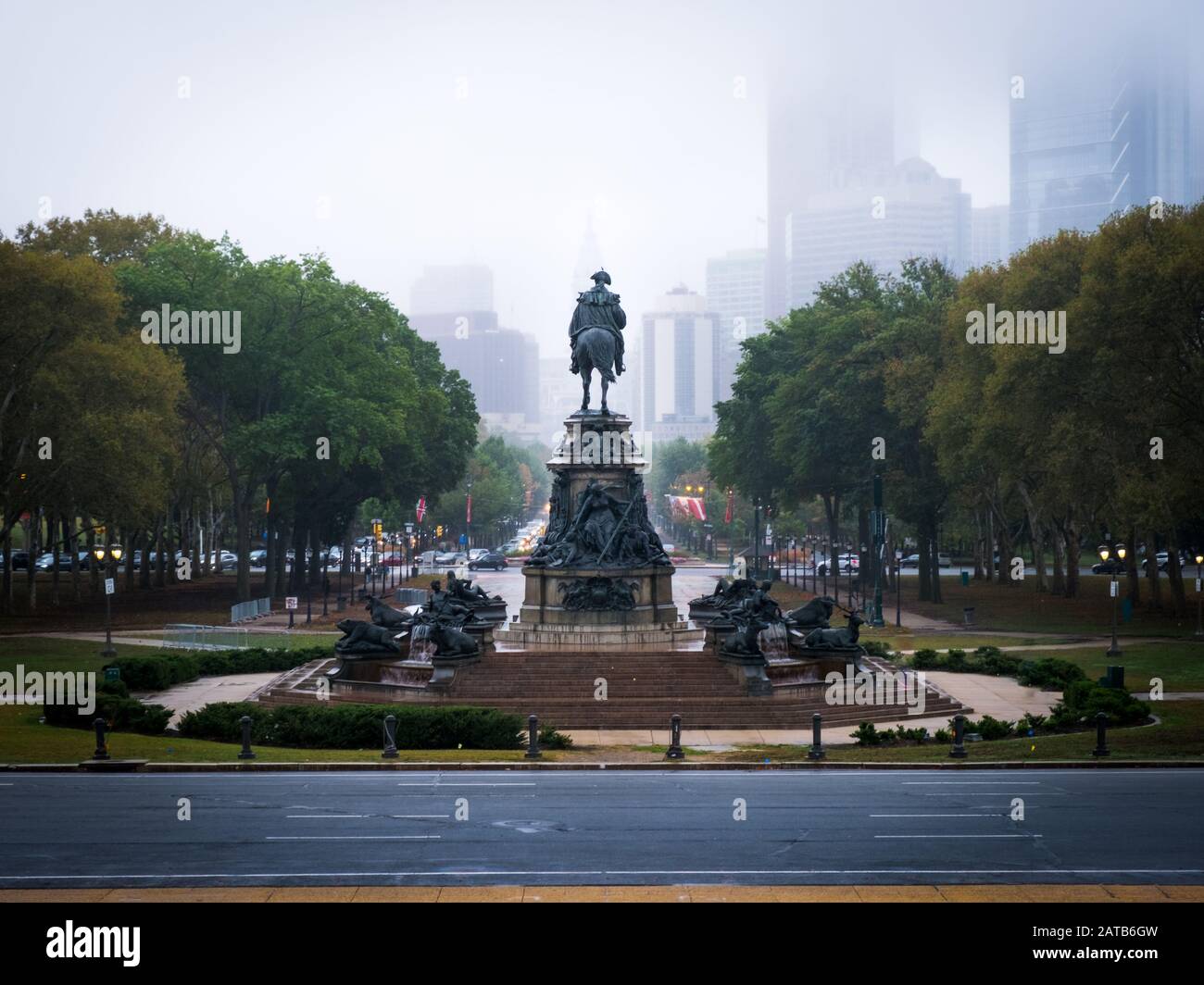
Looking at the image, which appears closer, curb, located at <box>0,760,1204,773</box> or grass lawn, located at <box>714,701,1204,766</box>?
curb, located at <box>0,760,1204,773</box>

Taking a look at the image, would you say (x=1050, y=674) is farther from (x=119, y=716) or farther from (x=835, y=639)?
(x=119, y=716)

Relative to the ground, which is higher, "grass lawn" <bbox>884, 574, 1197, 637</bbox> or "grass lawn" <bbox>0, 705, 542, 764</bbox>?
"grass lawn" <bbox>884, 574, 1197, 637</bbox>

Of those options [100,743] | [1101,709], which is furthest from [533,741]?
[1101,709]

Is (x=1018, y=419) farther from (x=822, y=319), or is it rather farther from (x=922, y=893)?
(x=922, y=893)

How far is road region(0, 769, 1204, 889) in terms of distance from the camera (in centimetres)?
1788

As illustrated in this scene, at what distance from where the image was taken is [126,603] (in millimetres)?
74375

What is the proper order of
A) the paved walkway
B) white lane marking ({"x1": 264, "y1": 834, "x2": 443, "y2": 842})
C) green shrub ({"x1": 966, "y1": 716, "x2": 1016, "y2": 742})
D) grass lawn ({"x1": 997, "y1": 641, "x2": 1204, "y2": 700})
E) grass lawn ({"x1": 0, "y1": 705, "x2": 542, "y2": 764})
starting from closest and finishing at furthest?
1. the paved walkway
2. white lane marking ({"x1": 264, "y1": 834, "x2": 443, "y2": 842})
3. grass lawn ({"x1": 0, "y1": 705, "x2": 542, "y2": 764})
4. green shrub ({"x1": 966, "y1": 716, "x2": 1016, "y2": 742})
5. grass lawn ({"x1": 997, "y1": 641, "x2": 1204, "y2": 700})

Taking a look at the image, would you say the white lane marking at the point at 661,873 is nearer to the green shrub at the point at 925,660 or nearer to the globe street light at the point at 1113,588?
the globe street light at the point at 1113,588

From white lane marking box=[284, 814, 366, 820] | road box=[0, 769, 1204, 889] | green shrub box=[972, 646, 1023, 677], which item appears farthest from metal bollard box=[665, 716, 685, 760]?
green shrub box=[972, 646, 1023, 677]

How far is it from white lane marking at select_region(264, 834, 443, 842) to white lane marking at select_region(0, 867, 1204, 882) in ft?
6.85

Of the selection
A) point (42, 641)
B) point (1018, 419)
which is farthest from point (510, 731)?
point (1018, 419)

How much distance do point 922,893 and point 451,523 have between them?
137782 millimetres

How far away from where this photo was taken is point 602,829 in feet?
68.4

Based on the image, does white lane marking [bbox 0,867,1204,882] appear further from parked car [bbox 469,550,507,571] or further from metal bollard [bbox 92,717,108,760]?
parked car [bbox 469,550,507,571]
